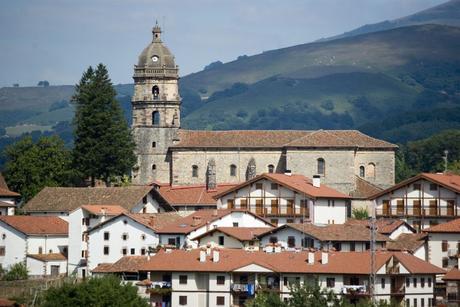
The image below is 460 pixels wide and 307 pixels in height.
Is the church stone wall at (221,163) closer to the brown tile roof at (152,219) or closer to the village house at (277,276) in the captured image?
the brown tile roof at (152,219)

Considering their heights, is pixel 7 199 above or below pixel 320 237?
above

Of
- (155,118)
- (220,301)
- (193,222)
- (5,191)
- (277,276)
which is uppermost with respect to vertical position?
(155,118)

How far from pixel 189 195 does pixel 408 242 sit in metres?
29.2

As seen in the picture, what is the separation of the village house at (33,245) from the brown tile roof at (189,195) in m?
10.9

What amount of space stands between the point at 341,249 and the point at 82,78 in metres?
51.0

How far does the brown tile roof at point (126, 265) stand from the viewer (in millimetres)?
91562

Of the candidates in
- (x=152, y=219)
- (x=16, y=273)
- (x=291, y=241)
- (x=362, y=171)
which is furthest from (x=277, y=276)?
(x=362, y=171)

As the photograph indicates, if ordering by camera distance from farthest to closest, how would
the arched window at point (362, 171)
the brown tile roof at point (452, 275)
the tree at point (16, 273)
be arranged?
the arched window at point (362, 171) → the tree at point (16, 273) → the brown tile roof at point (452, 275)

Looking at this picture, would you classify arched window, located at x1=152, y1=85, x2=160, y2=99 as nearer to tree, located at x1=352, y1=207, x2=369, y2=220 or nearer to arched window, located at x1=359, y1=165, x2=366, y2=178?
arched window, located at x1=359, y1=165, x2=366, y2=178

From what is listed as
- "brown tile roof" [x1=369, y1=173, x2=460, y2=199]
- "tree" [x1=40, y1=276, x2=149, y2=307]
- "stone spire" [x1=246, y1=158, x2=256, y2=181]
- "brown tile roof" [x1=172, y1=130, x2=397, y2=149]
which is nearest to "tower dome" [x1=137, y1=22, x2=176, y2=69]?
"brown tile roof" [x1=172, y1=130, x2=397, y2=149]

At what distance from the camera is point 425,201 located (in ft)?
340

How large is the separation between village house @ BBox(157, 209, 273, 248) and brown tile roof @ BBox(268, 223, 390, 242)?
4.97 m

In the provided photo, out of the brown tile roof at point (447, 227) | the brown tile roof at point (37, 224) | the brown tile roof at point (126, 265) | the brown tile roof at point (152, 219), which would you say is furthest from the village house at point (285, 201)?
the brown tile roof at point (126, 265)

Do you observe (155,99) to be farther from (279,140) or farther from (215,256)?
(215,256)
